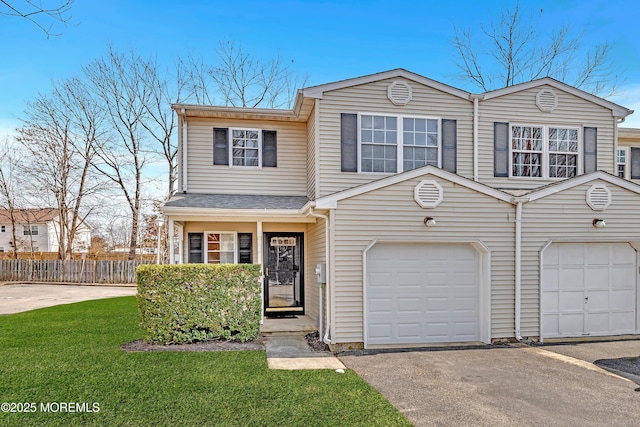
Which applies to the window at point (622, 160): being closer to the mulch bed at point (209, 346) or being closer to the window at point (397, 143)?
the window at point (397, 143)

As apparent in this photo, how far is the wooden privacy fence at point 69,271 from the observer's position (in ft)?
77.3

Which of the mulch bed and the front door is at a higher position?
the front door

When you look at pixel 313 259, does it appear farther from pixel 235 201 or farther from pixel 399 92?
pixel 399 92

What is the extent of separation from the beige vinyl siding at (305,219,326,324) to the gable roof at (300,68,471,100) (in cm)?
283

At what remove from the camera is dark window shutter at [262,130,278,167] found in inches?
423

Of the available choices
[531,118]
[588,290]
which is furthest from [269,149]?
[588,290]

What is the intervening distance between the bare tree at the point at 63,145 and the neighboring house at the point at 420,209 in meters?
16.8

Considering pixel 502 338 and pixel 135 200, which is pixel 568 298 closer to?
pixel 502 338

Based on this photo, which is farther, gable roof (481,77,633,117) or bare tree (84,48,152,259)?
bare tree (84,48,152,259)

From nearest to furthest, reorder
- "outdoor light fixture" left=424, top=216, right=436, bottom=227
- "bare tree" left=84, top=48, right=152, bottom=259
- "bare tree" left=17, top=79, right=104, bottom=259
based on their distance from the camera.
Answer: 1. "outdoor light fixture" left=424, top=216, right=436, bottom=227
2. "bare tree" left=84, top=48, right=152, bottom=259
3. "bare tree" left=17, top=79, right=104, bottom=259

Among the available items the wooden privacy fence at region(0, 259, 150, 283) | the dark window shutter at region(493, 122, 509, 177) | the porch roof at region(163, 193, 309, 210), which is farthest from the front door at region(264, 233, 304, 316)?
the wooden privacy fence at region(0, 259, 150, 283)

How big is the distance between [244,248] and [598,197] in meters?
7.80

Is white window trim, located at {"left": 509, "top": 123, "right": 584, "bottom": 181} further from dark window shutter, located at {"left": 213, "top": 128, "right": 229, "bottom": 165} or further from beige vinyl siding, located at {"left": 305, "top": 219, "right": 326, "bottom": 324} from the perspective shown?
dark window shutter, located at {"left": 213, "top": 128, "right": 229, "bottom": 165}

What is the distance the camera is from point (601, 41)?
17.7 meters
